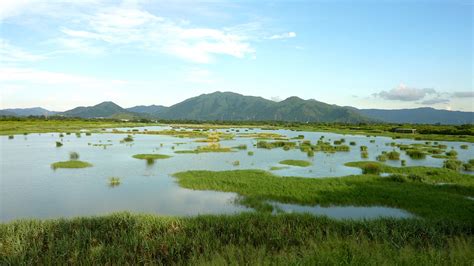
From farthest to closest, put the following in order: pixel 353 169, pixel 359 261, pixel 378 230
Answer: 1. pixel 353 169
2. pixel 378 230
3. pixel 359 261

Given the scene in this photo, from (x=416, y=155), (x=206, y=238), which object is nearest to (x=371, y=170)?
(x=416, y=155)

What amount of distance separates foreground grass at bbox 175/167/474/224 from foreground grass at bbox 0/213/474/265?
520 cm

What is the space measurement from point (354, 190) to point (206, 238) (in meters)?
16.6

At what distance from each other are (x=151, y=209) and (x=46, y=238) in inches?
339

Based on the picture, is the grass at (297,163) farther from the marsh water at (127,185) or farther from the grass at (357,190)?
the grass at (357,190)

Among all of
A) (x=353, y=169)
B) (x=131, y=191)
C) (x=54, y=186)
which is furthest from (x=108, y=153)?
(x=353, y=169)

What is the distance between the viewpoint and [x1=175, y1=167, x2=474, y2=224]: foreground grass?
73.7 feet

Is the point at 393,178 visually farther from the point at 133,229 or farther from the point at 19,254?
the point at 19,254

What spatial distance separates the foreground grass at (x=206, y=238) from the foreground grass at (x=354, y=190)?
5.20m

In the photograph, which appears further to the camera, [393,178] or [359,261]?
[393,178]

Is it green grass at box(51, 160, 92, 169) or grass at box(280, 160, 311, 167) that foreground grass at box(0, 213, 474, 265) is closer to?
grass at box(280, 160, 311, 167)

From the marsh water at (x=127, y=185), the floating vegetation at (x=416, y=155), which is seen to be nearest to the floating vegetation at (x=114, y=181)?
the marsh water at (x=127, y=185)

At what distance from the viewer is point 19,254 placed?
41.9 feet

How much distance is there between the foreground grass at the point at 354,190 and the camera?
22458 millimetres
